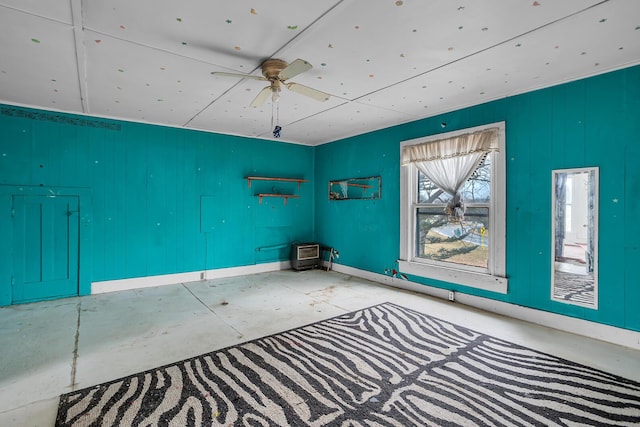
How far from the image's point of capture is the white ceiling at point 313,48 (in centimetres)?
202

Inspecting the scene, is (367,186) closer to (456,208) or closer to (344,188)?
(344,188)

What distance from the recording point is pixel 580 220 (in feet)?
10.3

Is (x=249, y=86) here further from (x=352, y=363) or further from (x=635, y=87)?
(x=635, y=87)

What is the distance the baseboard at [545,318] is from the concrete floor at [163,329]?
0.34 ft

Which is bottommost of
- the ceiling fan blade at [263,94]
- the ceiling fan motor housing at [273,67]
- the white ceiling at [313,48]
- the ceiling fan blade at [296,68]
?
the ceiling fan blade at [296,68]

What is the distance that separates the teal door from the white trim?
0.37m

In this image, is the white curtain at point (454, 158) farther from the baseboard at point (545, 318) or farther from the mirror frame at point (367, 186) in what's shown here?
the baseboard at point (545, 318)

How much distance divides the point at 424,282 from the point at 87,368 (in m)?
3.95

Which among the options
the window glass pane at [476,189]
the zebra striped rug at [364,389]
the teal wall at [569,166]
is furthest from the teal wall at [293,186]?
the zebra striped rug at [364,389]

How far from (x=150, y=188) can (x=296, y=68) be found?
3593 millimetres

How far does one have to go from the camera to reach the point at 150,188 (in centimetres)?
488

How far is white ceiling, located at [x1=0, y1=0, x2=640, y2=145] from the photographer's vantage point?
2.02 metres

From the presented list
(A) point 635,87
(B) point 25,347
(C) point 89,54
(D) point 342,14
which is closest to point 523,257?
(A) point 635,87

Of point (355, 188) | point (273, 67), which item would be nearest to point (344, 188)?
point (355, 188)
